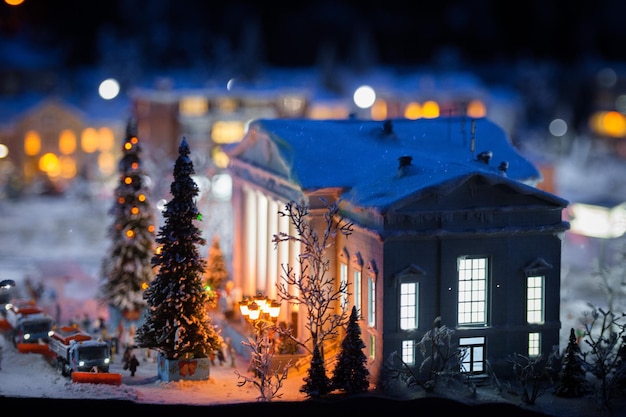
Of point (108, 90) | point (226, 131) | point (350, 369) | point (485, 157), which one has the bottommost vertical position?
point (350, 369)

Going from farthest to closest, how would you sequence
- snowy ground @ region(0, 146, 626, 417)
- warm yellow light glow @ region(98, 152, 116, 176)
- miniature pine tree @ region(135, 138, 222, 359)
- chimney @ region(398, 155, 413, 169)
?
1. warm yellow light glow @ region(98, 152, 116, 176)
2. chimney @ region(398, 155, 413, 169)
3. miniature pine tree @ region(135, 138, 222, 359)
4. snowy ground @ region(0, 146, 626, 417)

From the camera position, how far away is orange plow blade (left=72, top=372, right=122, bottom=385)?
3938 centimetres

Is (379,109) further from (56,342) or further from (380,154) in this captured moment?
(56,342)

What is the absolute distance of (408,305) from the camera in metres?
39.2

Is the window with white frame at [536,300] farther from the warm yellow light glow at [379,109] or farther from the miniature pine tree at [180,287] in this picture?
the warm yellow light glow at [379,109]

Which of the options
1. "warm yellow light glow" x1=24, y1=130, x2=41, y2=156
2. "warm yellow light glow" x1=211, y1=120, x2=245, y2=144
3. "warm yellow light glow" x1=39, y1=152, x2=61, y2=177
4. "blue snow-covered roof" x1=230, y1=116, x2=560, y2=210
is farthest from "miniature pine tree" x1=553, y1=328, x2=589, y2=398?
"warm yellow light glow" x1=24, y1=130, x2=41, y2=156

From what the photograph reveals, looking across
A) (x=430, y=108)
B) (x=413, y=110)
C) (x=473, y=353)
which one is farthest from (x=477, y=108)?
Result: (x=473, y=353)

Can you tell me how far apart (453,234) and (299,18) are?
132m

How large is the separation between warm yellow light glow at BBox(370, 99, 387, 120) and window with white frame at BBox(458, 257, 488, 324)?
249 feet

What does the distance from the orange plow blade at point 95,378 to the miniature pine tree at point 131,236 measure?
1059 centimetres

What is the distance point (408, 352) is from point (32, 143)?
6997 cm

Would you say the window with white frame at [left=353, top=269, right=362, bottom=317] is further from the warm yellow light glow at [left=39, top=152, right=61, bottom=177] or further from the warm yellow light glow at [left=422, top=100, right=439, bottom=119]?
the warm yellow light glow at [left=422, top=100, right=439, bottom=119]

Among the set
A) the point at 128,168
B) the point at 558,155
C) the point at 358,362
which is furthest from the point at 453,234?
the point at 558,155

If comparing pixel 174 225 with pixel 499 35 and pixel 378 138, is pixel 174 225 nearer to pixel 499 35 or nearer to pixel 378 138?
pixel 378 138
